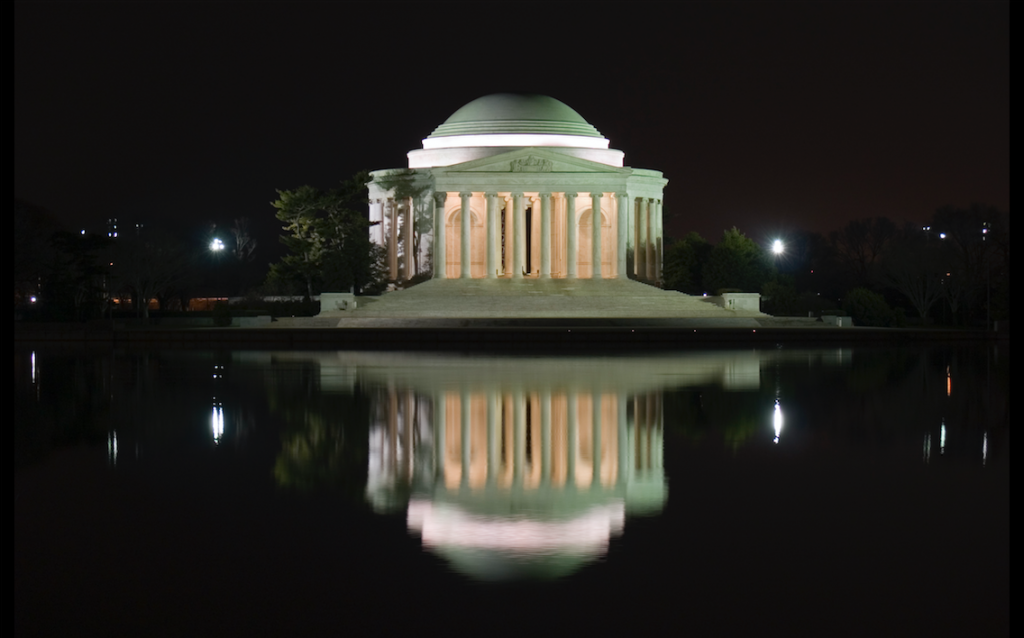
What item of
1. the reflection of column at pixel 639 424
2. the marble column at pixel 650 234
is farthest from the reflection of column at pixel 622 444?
the marble column at pixel 650 234

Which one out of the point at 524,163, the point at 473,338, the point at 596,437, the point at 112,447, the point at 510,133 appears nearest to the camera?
the point at 112,447

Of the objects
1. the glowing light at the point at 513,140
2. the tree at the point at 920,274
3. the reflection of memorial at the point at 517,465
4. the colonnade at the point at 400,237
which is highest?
the glowing light at the point at 513,140

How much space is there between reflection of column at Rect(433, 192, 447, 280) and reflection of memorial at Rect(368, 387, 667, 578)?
223ft

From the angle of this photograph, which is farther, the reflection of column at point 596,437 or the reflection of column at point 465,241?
the reflection of column at point 465,241

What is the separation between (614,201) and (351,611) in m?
91.0

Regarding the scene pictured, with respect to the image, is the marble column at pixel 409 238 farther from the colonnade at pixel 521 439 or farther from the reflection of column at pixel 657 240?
the colonnade at pixel 521 439

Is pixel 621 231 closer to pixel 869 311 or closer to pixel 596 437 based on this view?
pixel 869 311

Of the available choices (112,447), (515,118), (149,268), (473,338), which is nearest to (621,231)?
(515,118)

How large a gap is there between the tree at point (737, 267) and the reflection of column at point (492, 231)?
14.8 meters

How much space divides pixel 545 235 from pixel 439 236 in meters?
7.42

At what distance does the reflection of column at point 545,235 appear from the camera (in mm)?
95750

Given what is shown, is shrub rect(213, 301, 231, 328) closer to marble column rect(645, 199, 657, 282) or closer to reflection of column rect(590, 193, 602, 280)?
reflection of column rect(590, 193, 602, 280)

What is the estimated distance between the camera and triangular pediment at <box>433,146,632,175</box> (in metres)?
95.3

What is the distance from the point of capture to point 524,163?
95.4 m
